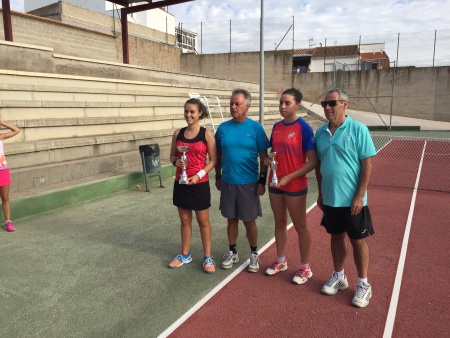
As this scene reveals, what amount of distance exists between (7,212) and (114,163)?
11.7 feet

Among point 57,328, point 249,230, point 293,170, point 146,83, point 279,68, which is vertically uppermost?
point 279,68

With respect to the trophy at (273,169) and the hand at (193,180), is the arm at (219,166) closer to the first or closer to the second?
the hand at (193,180)

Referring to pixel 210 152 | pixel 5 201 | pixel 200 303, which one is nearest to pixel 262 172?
pixel 210 152

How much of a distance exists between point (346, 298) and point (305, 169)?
1259mm

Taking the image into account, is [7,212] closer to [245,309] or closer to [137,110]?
[245,309]

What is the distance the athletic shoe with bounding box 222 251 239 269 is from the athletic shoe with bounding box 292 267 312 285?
2.41 ft

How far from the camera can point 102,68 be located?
1065 cm

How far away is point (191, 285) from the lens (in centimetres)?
368

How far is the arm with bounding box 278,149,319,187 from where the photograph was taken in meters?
3.36

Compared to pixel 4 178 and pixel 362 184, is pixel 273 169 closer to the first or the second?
pixel 362 184

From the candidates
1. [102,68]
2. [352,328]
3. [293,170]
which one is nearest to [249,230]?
[293,170]

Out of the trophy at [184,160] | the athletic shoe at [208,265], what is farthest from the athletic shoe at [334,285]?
the trophy at [184,160]

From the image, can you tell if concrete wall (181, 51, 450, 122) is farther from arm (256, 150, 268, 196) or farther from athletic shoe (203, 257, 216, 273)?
athletic shoe (203, 257, 216, 273)

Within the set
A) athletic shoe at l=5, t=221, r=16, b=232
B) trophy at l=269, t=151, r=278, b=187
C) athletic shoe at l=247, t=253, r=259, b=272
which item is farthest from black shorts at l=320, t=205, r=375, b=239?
athletic shoe at l=5, t=221, r=16, b=232
